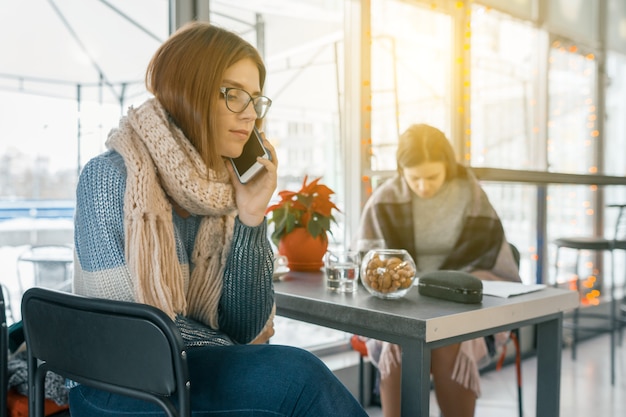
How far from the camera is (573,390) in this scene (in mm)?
3088

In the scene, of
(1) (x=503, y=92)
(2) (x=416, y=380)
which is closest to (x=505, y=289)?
(2) (x=416, y=380)

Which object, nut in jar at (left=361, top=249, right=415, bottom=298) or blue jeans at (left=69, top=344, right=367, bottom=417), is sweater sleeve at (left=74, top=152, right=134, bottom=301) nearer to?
blue jeans at (left=69, top=344, right=367, bottom=417)

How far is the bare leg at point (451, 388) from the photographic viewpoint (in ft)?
6.16

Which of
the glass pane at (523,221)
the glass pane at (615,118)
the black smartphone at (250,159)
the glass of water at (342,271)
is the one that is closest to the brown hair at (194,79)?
the black smartphone at (250,159)

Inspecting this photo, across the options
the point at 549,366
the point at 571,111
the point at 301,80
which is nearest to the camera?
the point at 549,366

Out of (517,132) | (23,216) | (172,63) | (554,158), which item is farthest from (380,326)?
(554,158)

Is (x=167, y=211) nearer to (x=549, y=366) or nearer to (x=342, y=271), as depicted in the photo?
(x=342, y=271)

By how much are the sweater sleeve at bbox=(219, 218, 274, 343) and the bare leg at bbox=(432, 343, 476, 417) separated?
75 cm

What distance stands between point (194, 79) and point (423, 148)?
46.8 inches

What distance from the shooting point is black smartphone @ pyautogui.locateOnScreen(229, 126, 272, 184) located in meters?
1.38

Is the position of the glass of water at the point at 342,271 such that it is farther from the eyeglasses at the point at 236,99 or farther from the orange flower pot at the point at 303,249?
the eyeglasses at the point at 236,99

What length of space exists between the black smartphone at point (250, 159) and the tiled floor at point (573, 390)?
1.68m

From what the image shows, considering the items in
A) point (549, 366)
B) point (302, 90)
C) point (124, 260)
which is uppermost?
point (302, 90)

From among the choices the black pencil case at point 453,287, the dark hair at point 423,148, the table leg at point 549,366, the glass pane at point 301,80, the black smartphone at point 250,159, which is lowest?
the table leg at point 549,366
